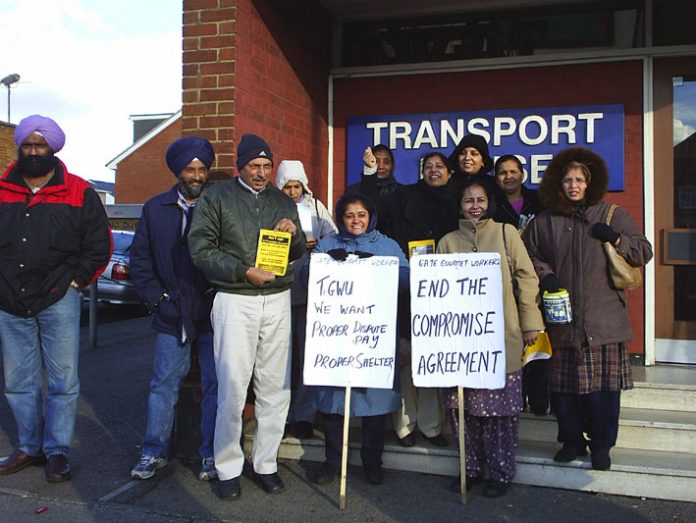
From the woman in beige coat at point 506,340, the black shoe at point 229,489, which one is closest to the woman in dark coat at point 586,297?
the woman in beige coat at point 506,340

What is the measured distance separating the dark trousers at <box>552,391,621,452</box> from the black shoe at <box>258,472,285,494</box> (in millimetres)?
1696

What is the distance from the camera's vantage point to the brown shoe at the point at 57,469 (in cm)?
407

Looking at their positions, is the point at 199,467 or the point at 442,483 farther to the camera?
the point at 199,467

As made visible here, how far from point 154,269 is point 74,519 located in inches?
58.3

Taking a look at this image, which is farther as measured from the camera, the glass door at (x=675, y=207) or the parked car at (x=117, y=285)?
the parked car at (x=117, y=285)

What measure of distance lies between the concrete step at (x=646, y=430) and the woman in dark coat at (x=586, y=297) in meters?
0.42

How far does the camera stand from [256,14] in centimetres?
495

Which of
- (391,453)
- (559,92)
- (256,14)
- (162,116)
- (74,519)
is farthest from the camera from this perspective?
(162,116)

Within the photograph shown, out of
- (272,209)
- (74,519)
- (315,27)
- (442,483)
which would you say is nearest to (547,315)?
(442,483)

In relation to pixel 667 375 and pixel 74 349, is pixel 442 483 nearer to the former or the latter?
pixel 667 375

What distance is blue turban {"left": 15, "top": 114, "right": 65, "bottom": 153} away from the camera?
4012 millimetres

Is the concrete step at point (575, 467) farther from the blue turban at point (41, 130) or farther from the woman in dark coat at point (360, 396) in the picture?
the blue turban at point (41, 130)

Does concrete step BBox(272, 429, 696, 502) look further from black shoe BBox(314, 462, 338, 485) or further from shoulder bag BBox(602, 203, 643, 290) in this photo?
shoulder bag BBox(602, 203, 643, 290)

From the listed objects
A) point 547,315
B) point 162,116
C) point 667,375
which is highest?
point 162,116
